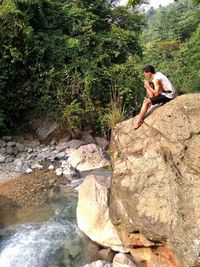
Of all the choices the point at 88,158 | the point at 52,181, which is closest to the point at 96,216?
the point at 52,181

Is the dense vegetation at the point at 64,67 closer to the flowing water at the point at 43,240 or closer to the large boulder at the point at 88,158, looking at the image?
the large boulder at the point at 88,158

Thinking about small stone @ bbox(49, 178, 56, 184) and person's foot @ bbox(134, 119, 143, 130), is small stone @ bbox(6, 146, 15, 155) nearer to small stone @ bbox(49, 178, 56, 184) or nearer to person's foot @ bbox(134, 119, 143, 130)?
small stone @ bbox(49, 178, 56, 184)

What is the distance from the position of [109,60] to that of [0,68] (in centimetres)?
356

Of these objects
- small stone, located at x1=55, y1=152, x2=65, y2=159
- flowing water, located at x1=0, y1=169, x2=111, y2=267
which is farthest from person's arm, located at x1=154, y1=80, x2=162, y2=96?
small stone, located at x1=55, y1=152, x2=65, y2=159

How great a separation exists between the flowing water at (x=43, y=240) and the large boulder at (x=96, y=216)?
0.91 feet

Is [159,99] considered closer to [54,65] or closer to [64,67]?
[64,67]

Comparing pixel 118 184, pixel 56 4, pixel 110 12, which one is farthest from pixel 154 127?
pixel 110 12

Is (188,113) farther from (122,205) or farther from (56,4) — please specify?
(56,4)

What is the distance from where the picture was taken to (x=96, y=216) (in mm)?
5359

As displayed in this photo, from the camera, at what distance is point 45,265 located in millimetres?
4980

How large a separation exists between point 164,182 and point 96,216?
4.91 ft

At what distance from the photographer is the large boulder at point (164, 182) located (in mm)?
3959

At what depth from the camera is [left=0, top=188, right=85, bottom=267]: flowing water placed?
5062mm

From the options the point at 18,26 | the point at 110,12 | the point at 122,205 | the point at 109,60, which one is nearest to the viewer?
the point at 122,205
